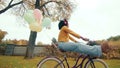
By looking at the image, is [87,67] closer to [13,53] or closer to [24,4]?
[24,4]

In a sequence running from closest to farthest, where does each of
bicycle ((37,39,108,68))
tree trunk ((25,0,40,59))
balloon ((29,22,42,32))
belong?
bicycle ((37,39,108,68)) → balloon ((29,22,42,32)) → tree trunk ((25,0,40,59))

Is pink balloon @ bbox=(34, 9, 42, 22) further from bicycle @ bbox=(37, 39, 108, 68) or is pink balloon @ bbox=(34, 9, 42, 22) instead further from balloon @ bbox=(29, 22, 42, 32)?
bicycle @ bbox=(37, 39, 108, 68)

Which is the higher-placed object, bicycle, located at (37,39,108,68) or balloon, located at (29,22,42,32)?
balloon, located at (29,22,42,32)

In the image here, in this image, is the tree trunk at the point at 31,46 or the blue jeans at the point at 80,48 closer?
the blue jeans at the point at 80,48

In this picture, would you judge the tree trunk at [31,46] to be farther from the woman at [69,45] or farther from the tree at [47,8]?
the woman at [69,45]

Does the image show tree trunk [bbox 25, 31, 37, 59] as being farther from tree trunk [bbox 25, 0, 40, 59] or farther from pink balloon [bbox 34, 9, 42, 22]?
pink balloon [bbox 34, 9, 42, 22]

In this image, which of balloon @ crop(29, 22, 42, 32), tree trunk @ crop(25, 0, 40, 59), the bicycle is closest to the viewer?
the bicycle

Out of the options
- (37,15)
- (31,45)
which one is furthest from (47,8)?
(37,15)

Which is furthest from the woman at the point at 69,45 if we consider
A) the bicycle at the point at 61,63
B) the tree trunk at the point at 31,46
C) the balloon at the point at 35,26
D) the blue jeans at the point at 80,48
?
the tree trunk at the point at 31,46

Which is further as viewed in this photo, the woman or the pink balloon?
the pink balloon

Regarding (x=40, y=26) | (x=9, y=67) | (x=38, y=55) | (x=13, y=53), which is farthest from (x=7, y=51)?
(x=40, y=26)

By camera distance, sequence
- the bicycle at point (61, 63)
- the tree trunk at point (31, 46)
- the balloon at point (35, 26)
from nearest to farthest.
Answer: the bicycle at point (61, 63) < the balloon at point (35, 26) < the tree trunk at point (31, 46)

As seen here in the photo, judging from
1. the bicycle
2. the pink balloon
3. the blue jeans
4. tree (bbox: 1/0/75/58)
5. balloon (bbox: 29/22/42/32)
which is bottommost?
the bicycle

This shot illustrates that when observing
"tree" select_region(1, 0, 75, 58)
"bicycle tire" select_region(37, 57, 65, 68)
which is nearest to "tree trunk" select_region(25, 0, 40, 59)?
"tree" select_region(1, 0, 75, 58)
